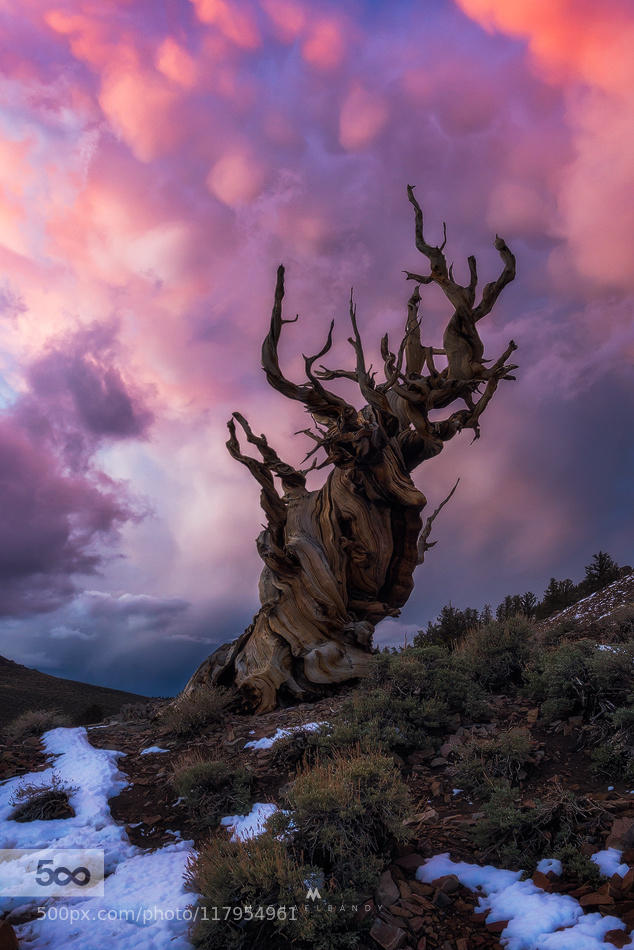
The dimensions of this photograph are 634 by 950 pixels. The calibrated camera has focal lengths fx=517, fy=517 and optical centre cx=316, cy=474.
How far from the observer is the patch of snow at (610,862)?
3.43 m

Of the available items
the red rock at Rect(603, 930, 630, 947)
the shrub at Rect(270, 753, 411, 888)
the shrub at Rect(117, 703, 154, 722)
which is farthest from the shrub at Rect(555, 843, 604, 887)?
the shrub at Rect(117, 703, 154, 722)

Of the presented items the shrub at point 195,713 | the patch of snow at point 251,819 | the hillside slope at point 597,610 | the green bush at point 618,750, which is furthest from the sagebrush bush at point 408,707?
the hillside slope at point 597,610

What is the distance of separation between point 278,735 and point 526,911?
4.60 meters

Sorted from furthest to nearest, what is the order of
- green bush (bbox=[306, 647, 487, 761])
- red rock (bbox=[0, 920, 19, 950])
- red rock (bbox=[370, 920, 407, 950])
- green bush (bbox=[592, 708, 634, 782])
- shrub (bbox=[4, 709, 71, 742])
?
shrub (bbox=[4, 709, 71, 742]), green bush (bbox=[306, 647, 487, 761]), green bush (bbox=[592, 708, 634, 782]), red rock (bbox=[0, 920, 19, 950]), red rock (bbox=[370, 920, 407, 950])

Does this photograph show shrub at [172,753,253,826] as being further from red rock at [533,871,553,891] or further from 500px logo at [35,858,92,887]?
red rock at [533,871,553,891]

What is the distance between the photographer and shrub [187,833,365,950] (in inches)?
126

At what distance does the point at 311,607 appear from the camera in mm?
10797

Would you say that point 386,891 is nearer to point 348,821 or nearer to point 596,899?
point 348,821

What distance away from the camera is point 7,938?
328cm

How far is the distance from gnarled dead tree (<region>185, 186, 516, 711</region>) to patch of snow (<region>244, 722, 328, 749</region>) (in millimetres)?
A: 2263

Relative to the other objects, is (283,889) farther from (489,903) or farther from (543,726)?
(543,726)

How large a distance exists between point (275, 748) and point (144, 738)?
3.74 m

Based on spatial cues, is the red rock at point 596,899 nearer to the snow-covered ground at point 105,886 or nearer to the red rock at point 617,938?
the red rock at point 617,938

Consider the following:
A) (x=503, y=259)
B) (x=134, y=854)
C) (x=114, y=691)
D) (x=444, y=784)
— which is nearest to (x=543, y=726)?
(x=444, y=784)
